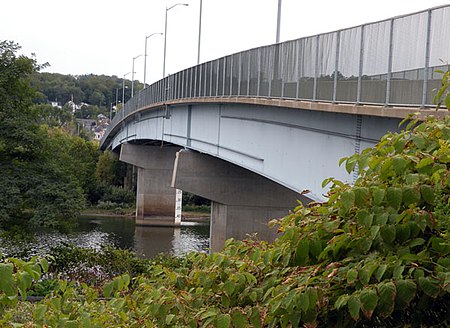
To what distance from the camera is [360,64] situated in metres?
13.5

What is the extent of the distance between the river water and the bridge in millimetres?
8305

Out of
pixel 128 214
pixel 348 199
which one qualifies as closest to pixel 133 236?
pixel 128 214

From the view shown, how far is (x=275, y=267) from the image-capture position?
5750mm

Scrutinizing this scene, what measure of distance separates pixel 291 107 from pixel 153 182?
46.7 m

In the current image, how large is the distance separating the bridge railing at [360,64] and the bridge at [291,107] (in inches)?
0.8

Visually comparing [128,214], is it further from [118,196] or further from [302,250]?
[302,250]

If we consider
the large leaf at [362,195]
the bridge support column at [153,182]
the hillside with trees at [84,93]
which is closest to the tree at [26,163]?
the large leaf at [362,195]

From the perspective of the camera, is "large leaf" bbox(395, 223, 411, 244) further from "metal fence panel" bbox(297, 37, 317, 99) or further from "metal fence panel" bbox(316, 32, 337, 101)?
"metal fence panel" bbox(297, 37, 317, 99)

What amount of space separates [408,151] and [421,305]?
1159 millimetres

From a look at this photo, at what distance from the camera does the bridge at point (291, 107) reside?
454 inches

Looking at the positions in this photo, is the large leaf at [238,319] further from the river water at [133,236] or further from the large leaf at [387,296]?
the river water at [133,236]

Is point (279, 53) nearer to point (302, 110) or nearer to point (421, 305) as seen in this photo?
point (302, 110)

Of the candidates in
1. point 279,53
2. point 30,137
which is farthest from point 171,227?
point 279,53

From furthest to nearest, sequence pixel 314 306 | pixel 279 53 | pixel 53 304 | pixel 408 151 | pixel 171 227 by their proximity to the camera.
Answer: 1. pixel 171 227
2. pixel 279 53
3. pixel 53 304
4. pixel 408 151
5. pixel 314 306
